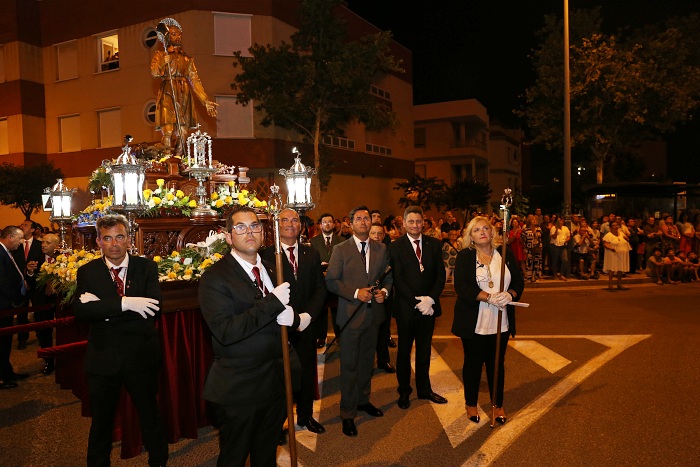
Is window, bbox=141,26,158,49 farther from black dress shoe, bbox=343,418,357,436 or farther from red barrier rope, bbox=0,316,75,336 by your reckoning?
black dress shoe, bbox=343,418,357,436

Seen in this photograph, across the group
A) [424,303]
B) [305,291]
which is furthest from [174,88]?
[424,303]

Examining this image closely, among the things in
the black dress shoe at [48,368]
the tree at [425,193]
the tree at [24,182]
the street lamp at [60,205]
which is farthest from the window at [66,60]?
the black dress shoe at [48,368]

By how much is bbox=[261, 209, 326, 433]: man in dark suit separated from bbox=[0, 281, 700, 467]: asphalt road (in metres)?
0.26

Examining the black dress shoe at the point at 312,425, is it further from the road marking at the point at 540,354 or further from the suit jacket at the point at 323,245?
the suit jacket at the point at 323,245

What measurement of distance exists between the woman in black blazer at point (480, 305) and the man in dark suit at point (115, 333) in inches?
111

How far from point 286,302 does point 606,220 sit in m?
15.5

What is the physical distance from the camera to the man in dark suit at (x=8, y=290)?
23.0 ft

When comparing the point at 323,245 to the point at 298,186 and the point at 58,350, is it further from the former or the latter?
the point at 58,350

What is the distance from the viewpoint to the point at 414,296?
19.3ft

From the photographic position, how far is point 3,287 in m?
7.24

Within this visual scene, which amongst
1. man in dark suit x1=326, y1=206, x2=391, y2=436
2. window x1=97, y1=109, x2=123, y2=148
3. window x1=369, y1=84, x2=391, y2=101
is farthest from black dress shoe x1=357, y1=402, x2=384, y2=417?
window x1=369, y1=84, x2=391, y2=101

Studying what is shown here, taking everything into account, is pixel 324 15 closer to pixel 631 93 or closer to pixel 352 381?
pixel 631 93

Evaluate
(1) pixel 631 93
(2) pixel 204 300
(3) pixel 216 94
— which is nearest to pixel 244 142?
(3) pixel 216 94

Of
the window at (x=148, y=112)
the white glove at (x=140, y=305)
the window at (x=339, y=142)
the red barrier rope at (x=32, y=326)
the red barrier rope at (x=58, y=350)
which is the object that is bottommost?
the red barrier rope at (x=58, y=350)
